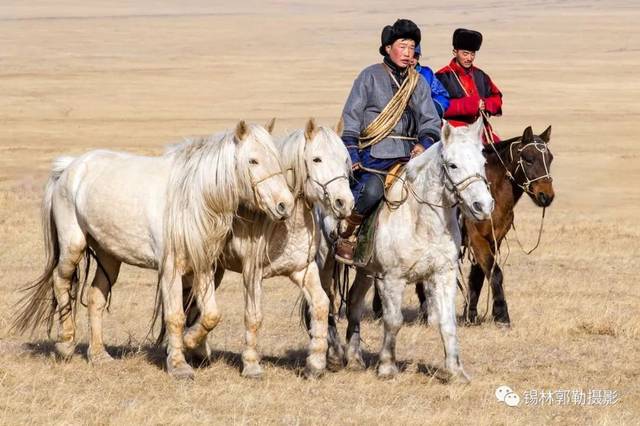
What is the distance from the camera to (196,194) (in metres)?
8.32

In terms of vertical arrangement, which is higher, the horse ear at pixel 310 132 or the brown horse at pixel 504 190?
the horse ear at pixel 310 132

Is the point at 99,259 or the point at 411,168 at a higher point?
the point at 411,168

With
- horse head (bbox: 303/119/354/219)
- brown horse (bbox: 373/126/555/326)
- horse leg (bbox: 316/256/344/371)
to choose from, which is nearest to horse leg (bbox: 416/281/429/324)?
brown horse (bbox: 373/126/555/326)

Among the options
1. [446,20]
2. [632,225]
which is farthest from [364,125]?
[446,20]

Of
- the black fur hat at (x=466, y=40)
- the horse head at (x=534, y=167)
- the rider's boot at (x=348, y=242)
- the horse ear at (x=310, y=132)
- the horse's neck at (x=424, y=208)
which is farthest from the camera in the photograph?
the black fur hat at (x=466, y=40)

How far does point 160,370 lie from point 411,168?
7.44 feet

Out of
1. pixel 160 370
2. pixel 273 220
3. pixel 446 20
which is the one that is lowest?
pixel 446 20

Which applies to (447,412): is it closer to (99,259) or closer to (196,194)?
(196,194)

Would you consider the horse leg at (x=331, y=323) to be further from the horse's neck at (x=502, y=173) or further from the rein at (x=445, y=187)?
the horse's neck at (x=502, y=173)

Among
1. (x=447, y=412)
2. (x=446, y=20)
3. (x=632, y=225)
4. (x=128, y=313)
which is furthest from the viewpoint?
(x=446, y=20)

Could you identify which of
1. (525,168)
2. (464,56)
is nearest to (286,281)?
(464,56)

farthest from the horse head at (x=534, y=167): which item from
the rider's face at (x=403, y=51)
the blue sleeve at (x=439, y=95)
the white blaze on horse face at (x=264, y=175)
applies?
the white blaze on horse face at (x=264, y=175)

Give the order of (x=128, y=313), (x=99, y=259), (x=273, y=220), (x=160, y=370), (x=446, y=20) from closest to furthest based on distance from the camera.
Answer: (x=273, y=220)
(x=160, y=370)
(x=99, y=259)
(x=128, y=313)
(x=446, y=20)

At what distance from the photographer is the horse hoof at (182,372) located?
829 cm
